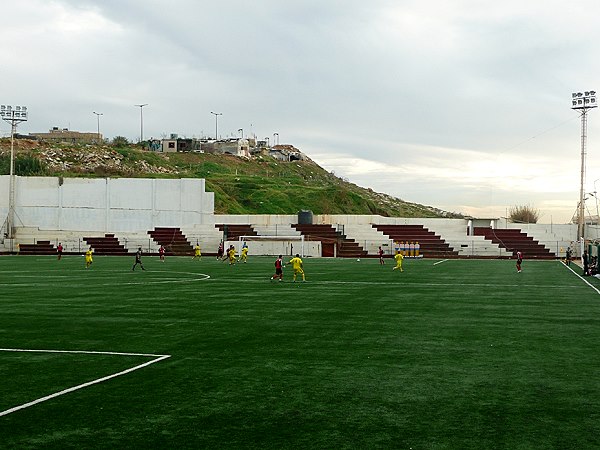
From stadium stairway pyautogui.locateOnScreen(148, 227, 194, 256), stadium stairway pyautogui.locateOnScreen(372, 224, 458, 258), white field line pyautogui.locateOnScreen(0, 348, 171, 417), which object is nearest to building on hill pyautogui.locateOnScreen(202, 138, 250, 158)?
stadium stairway pyautogui.locateOnScreen(148, 227, 194, 256)

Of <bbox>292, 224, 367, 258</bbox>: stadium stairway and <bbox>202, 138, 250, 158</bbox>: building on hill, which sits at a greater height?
<bbox>202, 138, 250, 158</bbox>: building on hill

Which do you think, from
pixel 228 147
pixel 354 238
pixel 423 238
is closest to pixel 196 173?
pixel 228 147

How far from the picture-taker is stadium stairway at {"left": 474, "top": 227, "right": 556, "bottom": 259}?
250ft

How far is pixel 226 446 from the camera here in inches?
304

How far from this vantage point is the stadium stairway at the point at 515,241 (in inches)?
3004

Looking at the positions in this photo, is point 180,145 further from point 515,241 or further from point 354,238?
point 515,241

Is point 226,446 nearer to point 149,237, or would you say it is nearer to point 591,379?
point 591,379

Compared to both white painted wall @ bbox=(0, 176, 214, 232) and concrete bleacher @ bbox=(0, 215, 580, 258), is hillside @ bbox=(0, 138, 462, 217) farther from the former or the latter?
concrete bleacher @ bbox=(0, 215, 580, 258)

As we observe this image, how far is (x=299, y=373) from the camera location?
11.9m

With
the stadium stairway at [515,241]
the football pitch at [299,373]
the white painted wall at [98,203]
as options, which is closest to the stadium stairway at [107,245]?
the white painted wall at [98,203]

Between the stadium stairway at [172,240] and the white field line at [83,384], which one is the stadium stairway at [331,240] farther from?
the white field line at [83,384]

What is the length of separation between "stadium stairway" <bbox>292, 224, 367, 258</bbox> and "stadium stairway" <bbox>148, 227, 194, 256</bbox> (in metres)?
13.6

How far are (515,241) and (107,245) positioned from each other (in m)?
46.8

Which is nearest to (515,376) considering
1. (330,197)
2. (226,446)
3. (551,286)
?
(226,446)
